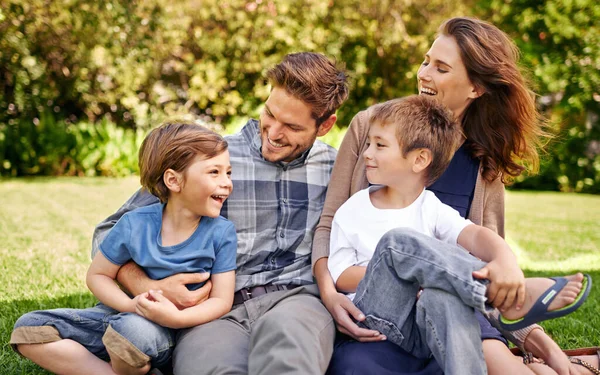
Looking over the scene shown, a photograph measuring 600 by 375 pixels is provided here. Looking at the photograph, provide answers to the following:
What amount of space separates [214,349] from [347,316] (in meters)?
0.53

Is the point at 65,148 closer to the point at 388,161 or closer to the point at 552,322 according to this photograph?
the point at 552,322

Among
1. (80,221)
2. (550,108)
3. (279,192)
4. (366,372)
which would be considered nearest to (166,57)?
(80,221)

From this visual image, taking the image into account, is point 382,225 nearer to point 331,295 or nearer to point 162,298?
point 331,295

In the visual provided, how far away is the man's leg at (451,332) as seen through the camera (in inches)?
86.0

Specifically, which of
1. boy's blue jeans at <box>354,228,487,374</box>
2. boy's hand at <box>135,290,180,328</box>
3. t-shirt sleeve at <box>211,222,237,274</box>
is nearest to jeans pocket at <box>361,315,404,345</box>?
boy's blue jeans at <box>354,228,487,374</box>

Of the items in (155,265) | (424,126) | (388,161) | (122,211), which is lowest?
(155,265)

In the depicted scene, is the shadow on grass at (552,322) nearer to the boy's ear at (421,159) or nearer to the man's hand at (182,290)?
the man's hand at (182,290)

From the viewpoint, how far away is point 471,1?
50.0 feet

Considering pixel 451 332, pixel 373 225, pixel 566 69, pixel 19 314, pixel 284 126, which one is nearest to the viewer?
pixel 451 332

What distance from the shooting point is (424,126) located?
8.89ft

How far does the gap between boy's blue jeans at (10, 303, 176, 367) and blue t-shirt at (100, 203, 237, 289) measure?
0.24 m

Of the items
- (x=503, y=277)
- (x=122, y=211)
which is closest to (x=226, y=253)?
(x=122, y=211)

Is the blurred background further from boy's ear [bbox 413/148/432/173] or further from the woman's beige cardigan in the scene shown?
boy's ear [bbox 413/148/432/173]

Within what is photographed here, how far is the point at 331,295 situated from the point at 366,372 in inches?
15.3
